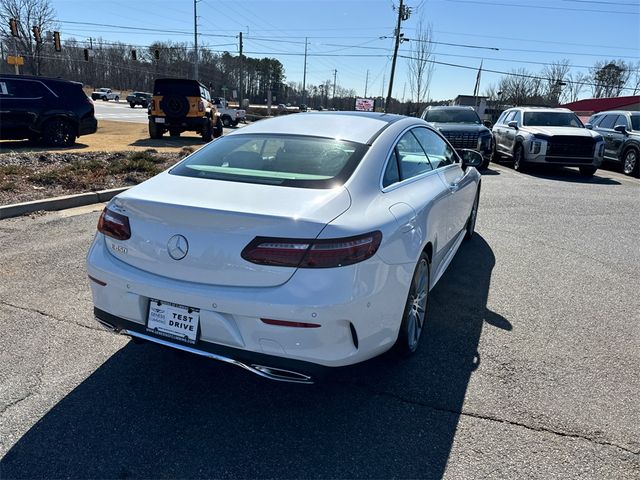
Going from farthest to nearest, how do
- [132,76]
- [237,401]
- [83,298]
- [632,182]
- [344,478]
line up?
[132,76] < [632,182] < [83,298] < [237,401] < [344,478]

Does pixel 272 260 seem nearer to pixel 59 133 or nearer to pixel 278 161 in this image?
pixel 278 161

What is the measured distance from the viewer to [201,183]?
2.80m

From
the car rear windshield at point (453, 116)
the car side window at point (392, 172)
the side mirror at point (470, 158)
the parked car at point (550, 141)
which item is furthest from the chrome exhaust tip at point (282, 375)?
the car rear windshield at point (453, 116)

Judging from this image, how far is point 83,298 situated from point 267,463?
249 cm

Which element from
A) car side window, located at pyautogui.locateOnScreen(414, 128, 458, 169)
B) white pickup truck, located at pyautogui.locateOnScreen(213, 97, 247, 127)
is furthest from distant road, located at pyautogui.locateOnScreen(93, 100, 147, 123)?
car side window, located at pyautogui.locateOnScreen(414, 128, 458, 169)

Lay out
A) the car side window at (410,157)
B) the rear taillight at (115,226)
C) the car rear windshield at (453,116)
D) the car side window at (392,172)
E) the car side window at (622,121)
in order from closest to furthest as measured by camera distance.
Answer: the rear taillight at (115,226), the car side window at (392,172), the car side window at (410,157), the car rear windshield at (453,116), the car side window at (622,121)

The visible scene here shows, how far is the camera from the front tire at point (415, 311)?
9.88 feet

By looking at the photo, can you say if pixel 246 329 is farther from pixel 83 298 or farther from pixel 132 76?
pixel 132 76

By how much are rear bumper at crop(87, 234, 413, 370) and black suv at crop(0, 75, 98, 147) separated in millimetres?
12129

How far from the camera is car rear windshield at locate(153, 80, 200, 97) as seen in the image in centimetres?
1642

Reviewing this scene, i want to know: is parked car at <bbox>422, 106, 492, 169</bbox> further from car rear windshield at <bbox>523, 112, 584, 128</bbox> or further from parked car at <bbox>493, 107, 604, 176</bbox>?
car rear windshield at <bbox>523, 112, 584, 128</bbox>

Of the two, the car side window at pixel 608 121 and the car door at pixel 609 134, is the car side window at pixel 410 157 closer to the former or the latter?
the car door at pixel 609 134

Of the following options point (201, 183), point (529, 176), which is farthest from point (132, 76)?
point (201, 183)

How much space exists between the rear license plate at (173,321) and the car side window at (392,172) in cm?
138
